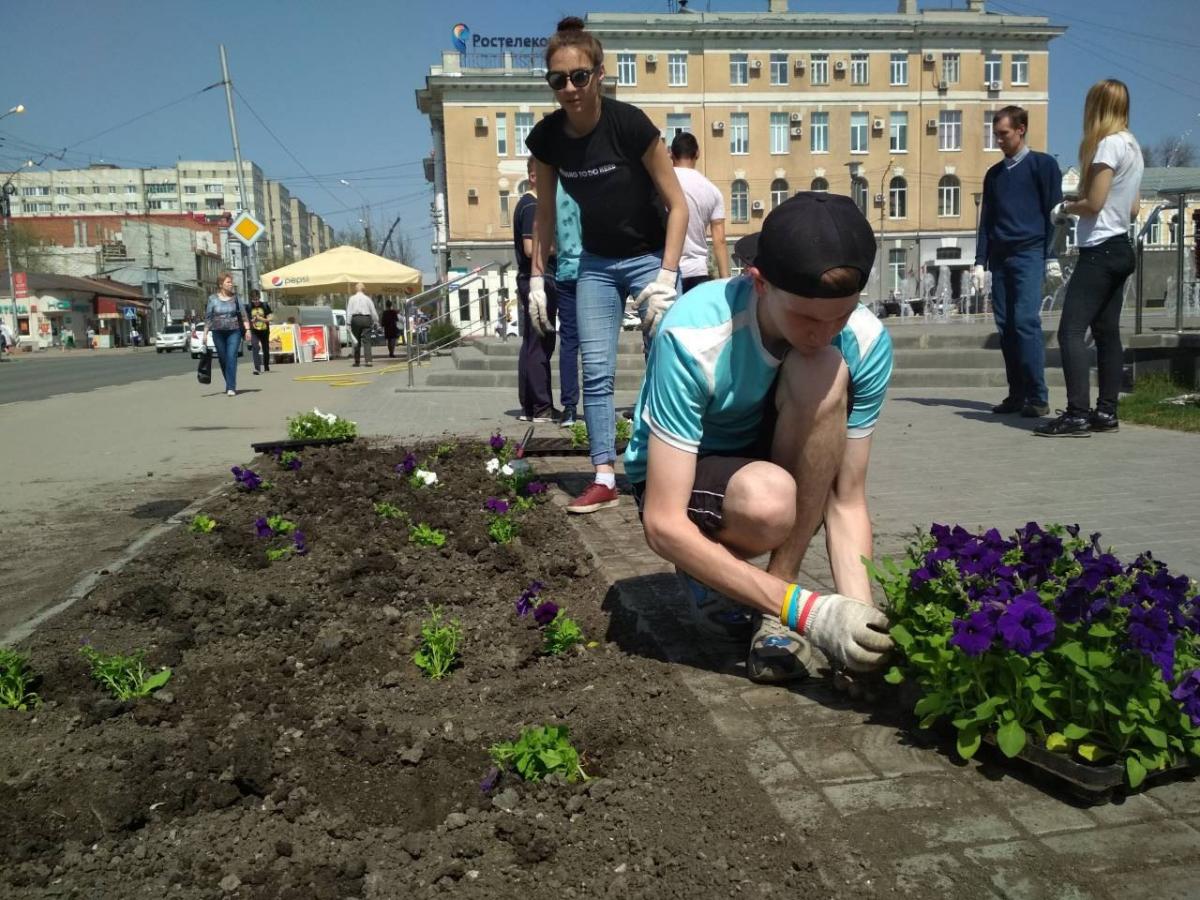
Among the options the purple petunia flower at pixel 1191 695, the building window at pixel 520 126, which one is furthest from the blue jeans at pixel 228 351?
the building window at pixel 520 126

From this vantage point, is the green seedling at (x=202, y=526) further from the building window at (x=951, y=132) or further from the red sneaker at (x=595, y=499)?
the building window at (x=951, y=132)

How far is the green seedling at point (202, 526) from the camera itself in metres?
4.73

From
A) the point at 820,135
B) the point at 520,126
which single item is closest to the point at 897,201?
the point at 820,135

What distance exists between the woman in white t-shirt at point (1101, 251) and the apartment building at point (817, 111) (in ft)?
171

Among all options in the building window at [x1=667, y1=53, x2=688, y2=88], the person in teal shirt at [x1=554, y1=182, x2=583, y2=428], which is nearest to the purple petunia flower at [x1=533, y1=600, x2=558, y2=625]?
the person in teal shirt at [x1=554, y1=182, x2=583, y2=428]

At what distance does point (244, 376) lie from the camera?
63.3 feet

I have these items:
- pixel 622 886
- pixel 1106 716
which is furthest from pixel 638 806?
pixel 1106 716

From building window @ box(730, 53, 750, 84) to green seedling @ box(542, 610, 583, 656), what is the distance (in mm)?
59846

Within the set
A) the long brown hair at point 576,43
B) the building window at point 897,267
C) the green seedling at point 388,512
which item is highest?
the building window at point 897,267

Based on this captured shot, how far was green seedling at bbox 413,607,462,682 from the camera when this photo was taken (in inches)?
113

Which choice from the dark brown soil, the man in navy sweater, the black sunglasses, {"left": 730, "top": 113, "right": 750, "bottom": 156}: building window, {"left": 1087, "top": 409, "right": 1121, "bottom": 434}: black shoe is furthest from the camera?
{"left": 730, "top": 113, "right": 750, "bottom": 156}: building window

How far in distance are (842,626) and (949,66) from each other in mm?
63789

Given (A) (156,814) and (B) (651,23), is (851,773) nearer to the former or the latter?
(A) (156,814)

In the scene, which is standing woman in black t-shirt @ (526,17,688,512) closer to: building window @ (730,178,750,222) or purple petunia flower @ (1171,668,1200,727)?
purple petunia flower @ (1171,668,1200,727)
